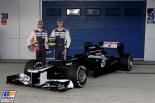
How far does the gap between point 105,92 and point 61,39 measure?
3.01 metres

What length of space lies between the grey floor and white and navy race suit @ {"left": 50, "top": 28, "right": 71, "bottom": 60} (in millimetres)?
1344

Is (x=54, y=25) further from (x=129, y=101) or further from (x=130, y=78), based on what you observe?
(x=129, y=101)

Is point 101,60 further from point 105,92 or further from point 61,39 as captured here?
point 105,92

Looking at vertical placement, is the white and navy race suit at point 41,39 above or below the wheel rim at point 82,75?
above

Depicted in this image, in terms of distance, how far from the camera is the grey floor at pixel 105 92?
8.84 m

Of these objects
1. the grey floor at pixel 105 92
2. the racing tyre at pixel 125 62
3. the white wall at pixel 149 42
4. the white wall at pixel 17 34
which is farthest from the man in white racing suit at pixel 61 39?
the white wall at pixel 149 42

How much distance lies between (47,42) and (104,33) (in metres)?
4.34

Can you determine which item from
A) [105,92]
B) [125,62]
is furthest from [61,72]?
[125,62]

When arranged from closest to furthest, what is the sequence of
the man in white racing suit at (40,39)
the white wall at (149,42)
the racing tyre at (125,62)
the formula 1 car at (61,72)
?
the formula 1 car at (61,72) < the man in white racing suit at (40,39) < the racing tyre at (125,62) < the white wall at (149,42)

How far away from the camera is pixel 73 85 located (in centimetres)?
1005

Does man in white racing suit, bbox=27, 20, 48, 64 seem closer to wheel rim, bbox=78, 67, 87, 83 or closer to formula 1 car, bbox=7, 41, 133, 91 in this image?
formula 1 car, bbox=7, 41, 133, 91

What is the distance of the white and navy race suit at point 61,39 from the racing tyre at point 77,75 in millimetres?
1738

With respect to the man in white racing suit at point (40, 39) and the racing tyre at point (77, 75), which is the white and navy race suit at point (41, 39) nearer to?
the man in white racing suit at point (40, 39)

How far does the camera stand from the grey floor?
29.0 feet
